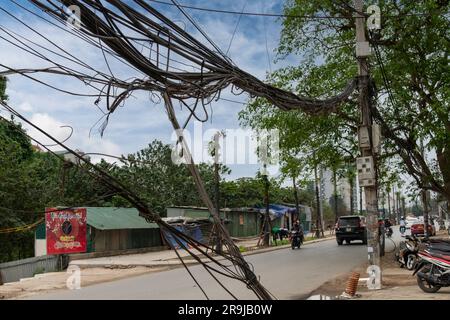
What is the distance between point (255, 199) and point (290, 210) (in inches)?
279

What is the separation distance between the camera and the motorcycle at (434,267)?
34.3 ft

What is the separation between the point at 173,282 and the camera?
14.8 metres

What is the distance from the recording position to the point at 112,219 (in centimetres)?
2789

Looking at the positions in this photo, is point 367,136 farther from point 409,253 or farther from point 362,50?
point 409,253

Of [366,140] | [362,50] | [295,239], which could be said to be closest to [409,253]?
[366,140]

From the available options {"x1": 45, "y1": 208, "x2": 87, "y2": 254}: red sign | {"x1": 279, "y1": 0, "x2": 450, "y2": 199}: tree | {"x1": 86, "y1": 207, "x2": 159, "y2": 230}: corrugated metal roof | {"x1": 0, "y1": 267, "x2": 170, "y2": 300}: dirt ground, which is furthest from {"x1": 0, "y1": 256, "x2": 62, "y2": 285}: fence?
{"x1": 279, "y1": 0, "x2": 450, "y2": 199}: tree

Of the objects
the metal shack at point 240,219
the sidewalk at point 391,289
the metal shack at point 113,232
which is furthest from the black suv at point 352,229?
the sidewalk at point 391,289

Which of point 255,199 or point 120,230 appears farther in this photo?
point 255,199

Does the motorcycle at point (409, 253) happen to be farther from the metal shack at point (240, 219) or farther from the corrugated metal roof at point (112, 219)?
the metal shack at point (240, 219)

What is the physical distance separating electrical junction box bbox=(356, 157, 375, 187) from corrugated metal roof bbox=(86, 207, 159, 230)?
16985 mm

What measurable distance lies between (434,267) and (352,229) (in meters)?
21.7

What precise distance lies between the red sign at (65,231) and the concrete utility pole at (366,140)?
1417cm
